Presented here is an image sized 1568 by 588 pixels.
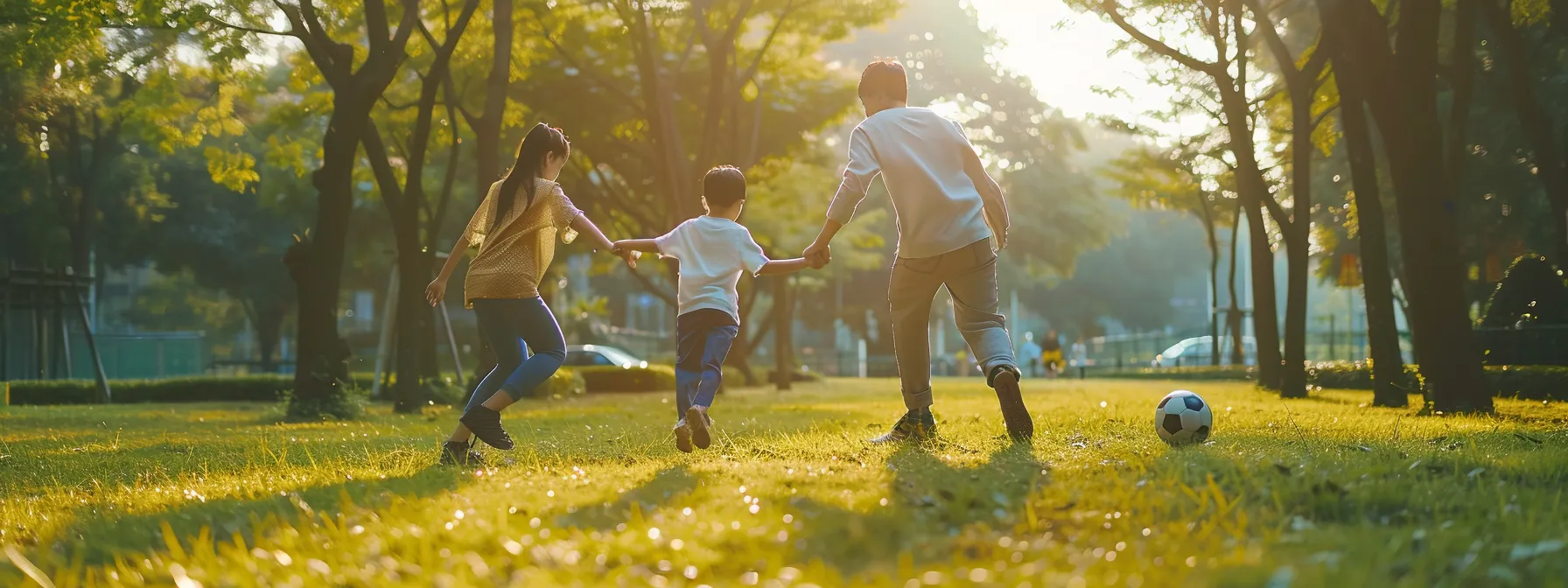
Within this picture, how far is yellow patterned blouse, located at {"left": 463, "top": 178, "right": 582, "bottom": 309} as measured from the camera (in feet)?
21.2

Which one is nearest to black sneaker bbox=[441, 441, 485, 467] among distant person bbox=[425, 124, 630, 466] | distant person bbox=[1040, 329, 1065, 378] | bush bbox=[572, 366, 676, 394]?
distant person bbox=[425, 124, 630, 466]

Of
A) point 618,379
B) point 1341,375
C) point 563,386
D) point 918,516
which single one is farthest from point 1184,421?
point 618,379

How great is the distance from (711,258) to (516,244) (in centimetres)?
100

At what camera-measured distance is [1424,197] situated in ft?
34.5

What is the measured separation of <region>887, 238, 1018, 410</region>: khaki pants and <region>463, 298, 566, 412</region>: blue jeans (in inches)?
69.2

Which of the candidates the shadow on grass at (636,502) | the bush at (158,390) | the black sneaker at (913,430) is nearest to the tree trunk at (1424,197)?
the black sneaker at (913,430)

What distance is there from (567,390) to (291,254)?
25.0 feet

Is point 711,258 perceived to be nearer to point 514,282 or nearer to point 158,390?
point 514,282

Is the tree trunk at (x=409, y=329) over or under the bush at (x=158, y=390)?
over

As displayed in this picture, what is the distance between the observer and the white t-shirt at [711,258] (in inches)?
270

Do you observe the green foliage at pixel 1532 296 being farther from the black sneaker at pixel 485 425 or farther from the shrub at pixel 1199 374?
the black sneaker at pixel 485 425

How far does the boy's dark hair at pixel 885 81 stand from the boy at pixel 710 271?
84 cm

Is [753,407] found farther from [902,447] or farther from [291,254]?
[902,447]

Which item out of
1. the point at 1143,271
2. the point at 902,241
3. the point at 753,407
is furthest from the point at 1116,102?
the point at 1143,271
